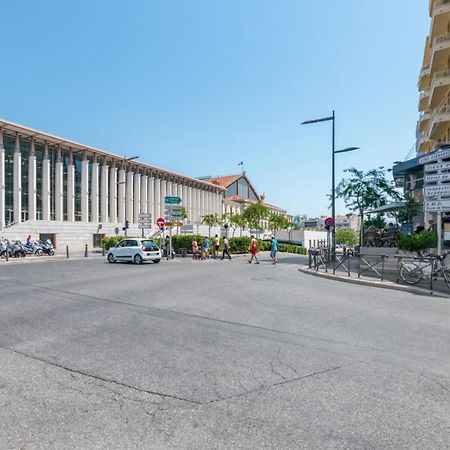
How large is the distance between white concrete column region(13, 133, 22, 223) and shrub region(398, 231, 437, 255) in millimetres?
40299

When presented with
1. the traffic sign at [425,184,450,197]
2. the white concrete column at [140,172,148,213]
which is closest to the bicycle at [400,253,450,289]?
the traffic sign at [425,184,450,197]

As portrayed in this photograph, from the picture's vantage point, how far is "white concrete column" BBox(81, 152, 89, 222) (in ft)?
165

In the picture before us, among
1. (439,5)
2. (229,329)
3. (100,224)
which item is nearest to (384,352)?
(229,329)

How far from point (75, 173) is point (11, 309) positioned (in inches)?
1839

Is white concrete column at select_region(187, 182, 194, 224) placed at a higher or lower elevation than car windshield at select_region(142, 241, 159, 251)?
higher

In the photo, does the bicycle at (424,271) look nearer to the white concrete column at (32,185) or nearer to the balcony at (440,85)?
the balcony at (440,85)

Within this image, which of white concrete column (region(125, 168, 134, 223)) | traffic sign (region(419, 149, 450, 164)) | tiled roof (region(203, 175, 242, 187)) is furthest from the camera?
tiled roof (region(203, 175, 242, 187))

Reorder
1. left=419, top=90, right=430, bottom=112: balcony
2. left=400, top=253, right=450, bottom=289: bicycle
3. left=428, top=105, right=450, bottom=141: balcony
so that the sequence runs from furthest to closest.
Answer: left=419, top=90, right=430, bottom=112: balcony, left=428, top=105, right=450, bottom=141: balcony, left=400, top=253, right=450, bottom=289: bicycle

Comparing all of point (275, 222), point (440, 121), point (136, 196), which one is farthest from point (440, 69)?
point (275, 222)

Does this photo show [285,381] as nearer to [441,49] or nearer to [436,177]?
[436,177]

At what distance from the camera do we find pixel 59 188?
47438 mm

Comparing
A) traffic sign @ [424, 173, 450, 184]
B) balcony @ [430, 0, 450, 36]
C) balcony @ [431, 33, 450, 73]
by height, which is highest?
balcony @ [430, 0, 450, 36]

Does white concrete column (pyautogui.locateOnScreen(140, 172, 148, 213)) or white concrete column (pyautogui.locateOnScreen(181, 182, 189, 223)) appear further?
white concrete column (pyautogui.locateOnScreen(181, 182, 189, 223))

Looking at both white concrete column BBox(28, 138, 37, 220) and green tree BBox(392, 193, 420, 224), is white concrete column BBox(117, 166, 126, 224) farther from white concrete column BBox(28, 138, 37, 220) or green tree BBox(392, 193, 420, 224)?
green tree BBox(392, 193, 420, 224)
